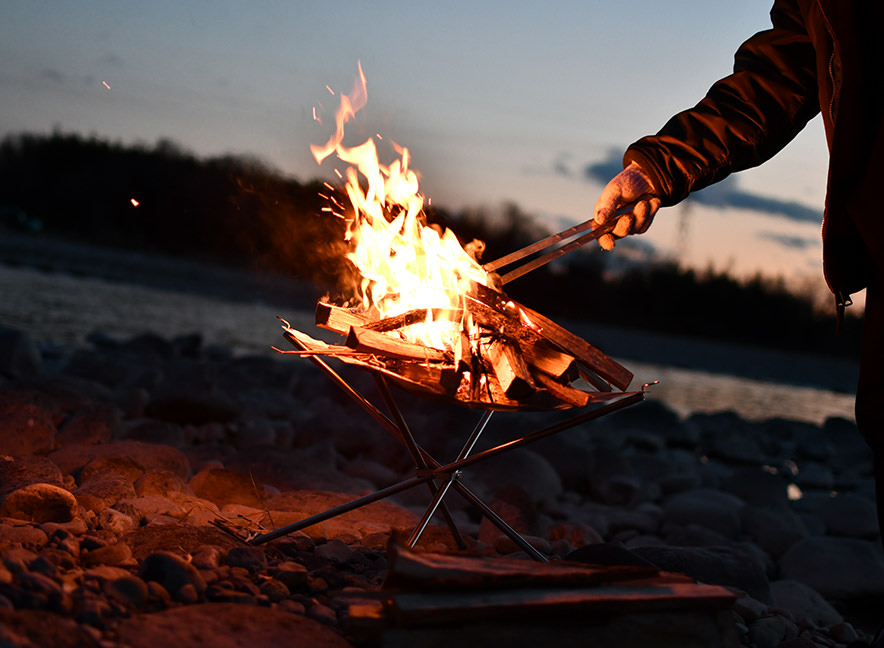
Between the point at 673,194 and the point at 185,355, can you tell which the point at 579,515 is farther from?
the point at 185,355

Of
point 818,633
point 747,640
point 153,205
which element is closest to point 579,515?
point 818,633

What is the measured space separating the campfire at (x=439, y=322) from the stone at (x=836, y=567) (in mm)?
2209

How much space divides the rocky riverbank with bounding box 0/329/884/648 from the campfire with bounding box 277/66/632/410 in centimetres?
51

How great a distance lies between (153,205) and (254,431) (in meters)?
19.4

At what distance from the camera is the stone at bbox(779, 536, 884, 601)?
3.92 meters

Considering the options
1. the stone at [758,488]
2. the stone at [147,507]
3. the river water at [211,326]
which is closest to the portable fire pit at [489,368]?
the stone at [147,507]

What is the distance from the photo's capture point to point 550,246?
2.62m

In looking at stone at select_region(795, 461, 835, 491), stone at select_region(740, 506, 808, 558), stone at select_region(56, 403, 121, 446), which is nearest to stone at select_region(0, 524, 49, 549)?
stone at select_region(56, 403, 121, 446)

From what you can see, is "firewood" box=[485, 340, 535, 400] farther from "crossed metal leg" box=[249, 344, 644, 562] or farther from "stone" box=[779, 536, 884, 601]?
"stone" box=[779, 536, 884, 601]

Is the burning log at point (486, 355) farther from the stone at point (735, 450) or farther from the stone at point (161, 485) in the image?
the stone at point (735, 450)

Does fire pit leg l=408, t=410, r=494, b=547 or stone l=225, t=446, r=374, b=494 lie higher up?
fire pit leg l=408, t=410, r=494, b=547

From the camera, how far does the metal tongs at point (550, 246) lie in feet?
8.43

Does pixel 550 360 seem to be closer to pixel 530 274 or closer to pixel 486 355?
pixel 486 355

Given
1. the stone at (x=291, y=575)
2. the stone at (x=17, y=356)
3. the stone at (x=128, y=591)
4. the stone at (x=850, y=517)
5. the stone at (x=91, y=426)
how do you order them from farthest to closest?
the stone at (x=17, y=356)
the stone at (x=850, y=517)
the stone at (x=91, y=426)
the stone at (x=291, y=575)
the stone at (x=128, y=591)
